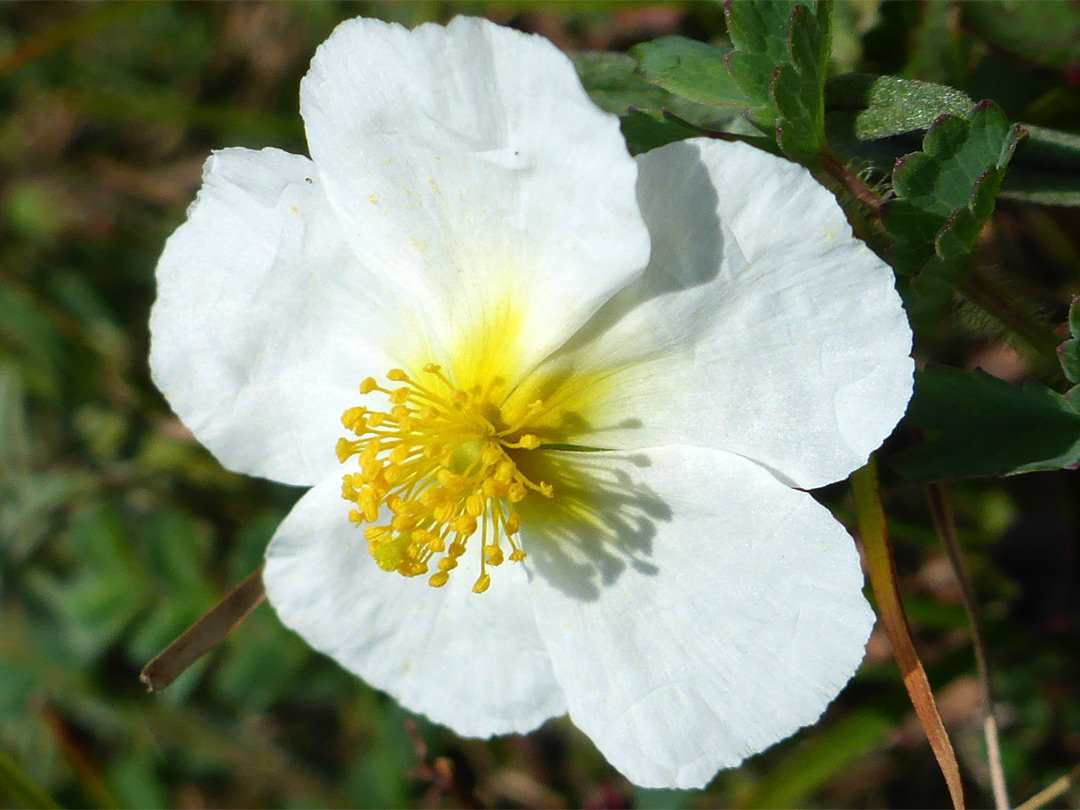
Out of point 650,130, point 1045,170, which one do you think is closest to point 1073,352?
point 1045,170

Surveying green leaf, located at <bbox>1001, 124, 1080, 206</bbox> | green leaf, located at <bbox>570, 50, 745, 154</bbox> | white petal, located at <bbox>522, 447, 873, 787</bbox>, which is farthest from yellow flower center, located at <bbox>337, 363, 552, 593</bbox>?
green leaf, located at <bbox>1001, 124, 1080, 206</bbox>

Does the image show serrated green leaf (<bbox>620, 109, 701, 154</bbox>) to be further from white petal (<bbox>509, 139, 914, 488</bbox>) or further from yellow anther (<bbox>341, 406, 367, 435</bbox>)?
yellow anther (<bbox>341, 406, 367, 435</bbox>)

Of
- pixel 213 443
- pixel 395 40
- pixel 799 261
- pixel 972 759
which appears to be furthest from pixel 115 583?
pixel 972 759

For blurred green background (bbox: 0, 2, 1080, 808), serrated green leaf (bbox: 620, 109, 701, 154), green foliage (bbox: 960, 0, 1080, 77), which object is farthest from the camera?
blurred green background (bbox: 0, 2, 1080, 808)

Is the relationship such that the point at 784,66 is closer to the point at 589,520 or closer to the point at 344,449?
the point at 589,520

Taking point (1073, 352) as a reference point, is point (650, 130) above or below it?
above
